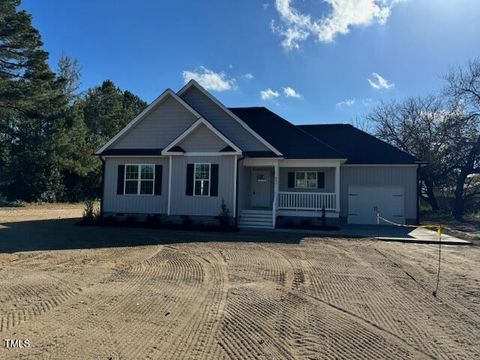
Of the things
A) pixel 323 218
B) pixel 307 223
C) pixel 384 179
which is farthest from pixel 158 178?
pixel 384 179

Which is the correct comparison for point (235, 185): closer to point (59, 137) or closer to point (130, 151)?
point (130, 151)

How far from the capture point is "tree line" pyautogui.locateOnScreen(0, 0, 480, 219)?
26672 millimetres

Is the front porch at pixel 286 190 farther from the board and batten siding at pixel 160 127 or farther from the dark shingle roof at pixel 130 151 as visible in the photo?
the dark shingle roof at pixel 130 151

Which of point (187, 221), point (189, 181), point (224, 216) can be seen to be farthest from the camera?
point (189, 181)

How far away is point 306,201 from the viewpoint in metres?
18.4

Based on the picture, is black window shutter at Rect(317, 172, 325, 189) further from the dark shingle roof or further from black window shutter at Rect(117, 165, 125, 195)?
black window shutter at Rect(117, 165, 125, 195)

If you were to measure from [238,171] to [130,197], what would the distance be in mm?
5491

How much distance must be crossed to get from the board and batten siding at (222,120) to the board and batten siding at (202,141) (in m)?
1.60

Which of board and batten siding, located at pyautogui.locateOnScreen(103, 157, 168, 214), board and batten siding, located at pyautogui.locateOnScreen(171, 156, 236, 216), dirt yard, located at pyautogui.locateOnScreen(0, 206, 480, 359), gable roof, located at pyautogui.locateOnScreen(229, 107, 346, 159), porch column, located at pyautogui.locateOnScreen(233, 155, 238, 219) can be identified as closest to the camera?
dirt yard, located at pyautogui.locateOnScreen(0, 206, 480, 359)

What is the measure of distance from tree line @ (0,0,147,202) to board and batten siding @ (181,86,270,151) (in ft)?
50.2

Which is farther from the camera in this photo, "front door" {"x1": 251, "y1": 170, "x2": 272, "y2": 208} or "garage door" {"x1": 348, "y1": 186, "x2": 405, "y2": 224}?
"garage door" {"x1": 348, "y1": 186, "x2": 405, "y2": 224}

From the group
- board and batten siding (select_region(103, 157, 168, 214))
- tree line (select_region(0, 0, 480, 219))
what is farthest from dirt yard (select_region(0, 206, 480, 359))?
tree line (select_region(0, 0, 480, 219))

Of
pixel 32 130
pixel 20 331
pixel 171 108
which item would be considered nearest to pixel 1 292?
pixel 20 331

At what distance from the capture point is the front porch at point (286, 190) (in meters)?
17.6
